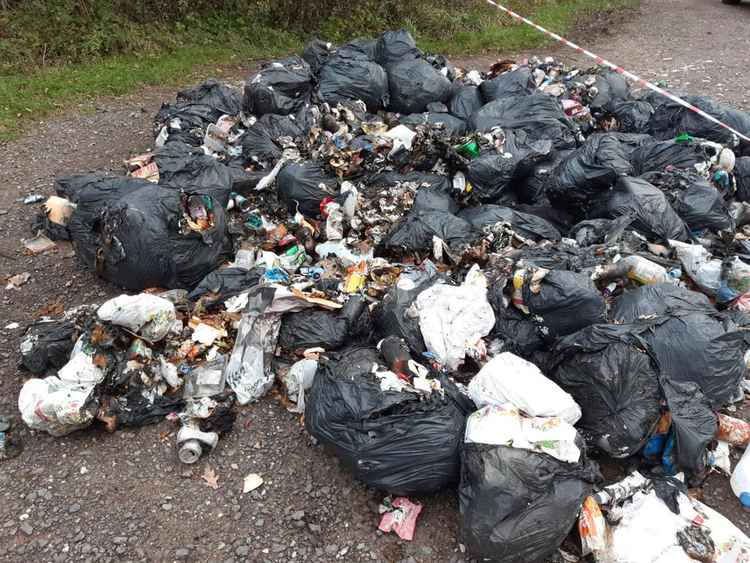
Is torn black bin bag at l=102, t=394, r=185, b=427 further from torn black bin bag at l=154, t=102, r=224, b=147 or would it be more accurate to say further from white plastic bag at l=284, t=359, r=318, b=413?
torn black bin bag at l=154, t=102, r=224, b=147

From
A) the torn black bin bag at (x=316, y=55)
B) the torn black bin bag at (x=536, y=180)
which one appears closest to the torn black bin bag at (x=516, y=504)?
the torn black bin bag at (x=536, y=180)

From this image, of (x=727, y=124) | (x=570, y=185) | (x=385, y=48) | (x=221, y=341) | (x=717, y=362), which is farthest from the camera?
(x=385, y=48)

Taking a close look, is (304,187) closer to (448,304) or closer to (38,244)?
(448,304)

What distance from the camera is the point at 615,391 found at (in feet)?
7.56

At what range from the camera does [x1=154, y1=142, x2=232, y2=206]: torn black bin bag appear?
11.9ft

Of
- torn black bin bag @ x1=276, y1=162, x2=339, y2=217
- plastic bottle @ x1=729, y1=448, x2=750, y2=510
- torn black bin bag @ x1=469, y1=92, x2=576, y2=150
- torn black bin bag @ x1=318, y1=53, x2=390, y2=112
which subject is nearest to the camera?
plastic bottle @ x1=729, y1=448, x2=750, y2=510

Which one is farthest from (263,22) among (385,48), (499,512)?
(499,512)

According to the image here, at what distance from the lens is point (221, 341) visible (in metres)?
2.90

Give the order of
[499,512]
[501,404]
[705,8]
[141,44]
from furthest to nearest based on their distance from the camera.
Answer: [705,8] < [141,44] < [501,404] < [499,512]

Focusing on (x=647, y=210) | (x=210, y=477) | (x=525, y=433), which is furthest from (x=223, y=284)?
(x=647, y=210)

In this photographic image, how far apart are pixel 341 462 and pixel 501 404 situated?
73 cm

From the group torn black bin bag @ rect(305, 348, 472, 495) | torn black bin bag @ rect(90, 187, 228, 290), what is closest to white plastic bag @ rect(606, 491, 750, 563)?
torn black bin bag @ rect(305, 348, 472, 495)

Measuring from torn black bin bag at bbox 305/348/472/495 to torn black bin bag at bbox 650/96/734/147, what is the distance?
330 centimetres

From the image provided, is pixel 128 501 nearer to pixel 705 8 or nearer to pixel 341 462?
pixel 341 462
